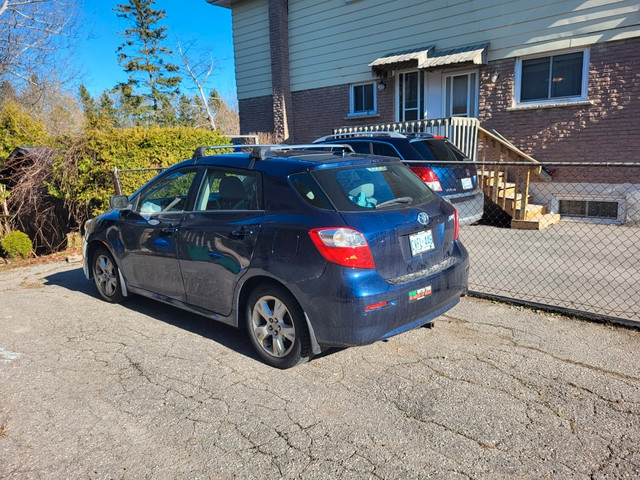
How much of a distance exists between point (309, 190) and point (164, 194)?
2.44 metres

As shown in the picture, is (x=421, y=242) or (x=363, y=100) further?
(x=363, y=100)

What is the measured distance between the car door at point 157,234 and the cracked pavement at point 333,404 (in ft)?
1.79

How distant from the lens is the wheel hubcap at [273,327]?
371cm

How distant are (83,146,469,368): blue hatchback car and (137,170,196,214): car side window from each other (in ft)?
0.52

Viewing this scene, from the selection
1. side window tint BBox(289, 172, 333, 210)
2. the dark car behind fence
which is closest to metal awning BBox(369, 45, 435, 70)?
the dark car behind fence

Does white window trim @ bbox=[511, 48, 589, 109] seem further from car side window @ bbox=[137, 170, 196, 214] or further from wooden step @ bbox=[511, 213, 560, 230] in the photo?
car side window @ bbox=[137, 170, 196, 214]

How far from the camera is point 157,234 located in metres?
4.76

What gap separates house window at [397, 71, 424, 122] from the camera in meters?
12.6

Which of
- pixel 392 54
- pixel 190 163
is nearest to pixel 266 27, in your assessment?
pixel 392 54

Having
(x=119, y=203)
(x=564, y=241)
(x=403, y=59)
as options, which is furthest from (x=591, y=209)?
(x=119, y=203)

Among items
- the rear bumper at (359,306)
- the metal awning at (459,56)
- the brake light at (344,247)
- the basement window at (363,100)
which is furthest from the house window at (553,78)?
the brake light at (344,247)

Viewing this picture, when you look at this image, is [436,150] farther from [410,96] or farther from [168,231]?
[410,96]

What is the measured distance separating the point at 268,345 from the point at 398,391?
3.73ft

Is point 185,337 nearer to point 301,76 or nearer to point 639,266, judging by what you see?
point 639,266
